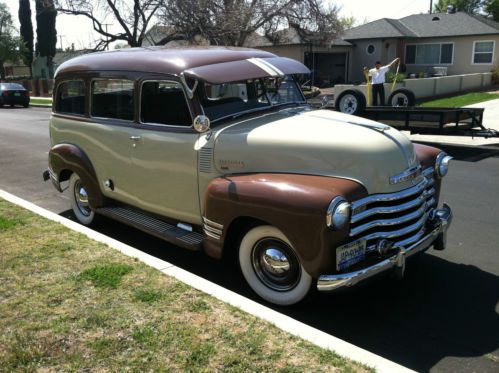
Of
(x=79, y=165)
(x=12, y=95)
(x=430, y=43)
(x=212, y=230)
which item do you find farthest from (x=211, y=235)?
(x=430, y=43)

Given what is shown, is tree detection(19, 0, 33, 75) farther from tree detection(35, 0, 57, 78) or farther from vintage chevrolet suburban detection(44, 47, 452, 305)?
vintage chevrolet suburban detection(44, 47, 452, 305)

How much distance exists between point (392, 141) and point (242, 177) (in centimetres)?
124

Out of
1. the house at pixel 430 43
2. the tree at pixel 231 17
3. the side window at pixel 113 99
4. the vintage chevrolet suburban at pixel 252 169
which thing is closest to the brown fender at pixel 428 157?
the vintage chevrolet suburban at pixel 252 169

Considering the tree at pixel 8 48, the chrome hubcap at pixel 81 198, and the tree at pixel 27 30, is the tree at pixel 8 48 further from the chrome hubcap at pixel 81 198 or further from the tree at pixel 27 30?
the chrome hubcap at pixel 81 198

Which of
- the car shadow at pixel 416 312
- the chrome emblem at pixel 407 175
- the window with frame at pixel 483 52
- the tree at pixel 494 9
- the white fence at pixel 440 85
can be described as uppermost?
the tree at pixel 494 9

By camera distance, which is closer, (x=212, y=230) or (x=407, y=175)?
(x=407, y=175)

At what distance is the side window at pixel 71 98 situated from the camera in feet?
19.3

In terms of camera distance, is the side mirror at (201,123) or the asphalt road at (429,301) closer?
the asphalt road at (429,301)

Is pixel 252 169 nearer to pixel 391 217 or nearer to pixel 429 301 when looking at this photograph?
pixel 391 217

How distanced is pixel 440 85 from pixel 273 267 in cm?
2203

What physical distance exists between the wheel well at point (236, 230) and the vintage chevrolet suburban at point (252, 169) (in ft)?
0.05

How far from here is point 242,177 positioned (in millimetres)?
4082

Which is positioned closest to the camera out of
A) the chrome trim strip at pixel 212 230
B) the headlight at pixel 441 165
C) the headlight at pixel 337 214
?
the headlight at pixel 337 214

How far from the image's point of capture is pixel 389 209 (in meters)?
3.78
